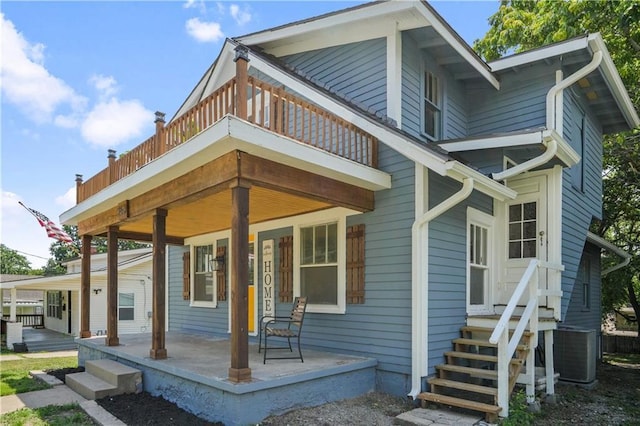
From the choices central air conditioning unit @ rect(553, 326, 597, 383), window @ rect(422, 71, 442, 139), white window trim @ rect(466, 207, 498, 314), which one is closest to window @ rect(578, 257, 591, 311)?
central air conditioning unit @ rect(553, 326, 597, 383)

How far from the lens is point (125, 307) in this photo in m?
17.3

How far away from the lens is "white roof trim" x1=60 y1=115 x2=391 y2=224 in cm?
415

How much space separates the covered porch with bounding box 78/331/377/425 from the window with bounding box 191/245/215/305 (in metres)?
2.37

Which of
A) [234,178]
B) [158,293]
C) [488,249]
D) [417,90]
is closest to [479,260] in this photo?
[488,249]

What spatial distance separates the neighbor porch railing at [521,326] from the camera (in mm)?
4719

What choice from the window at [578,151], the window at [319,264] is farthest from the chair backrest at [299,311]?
the window at [578,151]

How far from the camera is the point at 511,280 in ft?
23.3

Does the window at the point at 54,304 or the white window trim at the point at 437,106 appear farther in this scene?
the window at the point at 54,304

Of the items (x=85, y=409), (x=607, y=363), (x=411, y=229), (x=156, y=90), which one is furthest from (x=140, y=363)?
(x=607, y=363)

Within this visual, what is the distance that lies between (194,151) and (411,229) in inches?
111

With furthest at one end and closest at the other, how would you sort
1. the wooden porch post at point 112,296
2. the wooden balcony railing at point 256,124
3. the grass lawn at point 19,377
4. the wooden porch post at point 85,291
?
the wooden porch post at point 85,291 < the wooden porch post at point 112,296 < the grass lawn at point 19,377 < the wooden balcony railing at point 256,124

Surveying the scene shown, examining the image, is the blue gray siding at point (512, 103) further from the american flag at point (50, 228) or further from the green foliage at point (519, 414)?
the american flag at point (50, 228)

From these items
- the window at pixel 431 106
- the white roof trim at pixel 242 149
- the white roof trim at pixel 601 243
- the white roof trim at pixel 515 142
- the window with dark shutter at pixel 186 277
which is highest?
the window at pixel 431 106

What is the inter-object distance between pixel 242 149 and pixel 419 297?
2785mm
